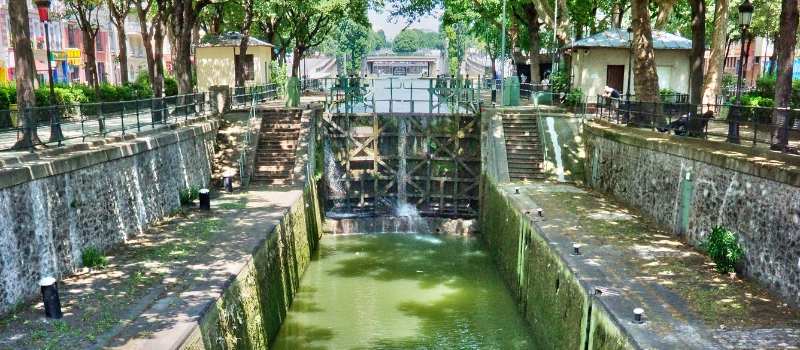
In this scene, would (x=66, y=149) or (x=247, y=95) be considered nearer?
(x=66, y=149)

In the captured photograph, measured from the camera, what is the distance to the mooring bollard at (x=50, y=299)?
9766 mm

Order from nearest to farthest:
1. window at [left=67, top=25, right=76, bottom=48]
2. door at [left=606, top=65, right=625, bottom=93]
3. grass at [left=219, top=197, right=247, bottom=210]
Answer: grass at [left=219, top=197, right=247, bottom=210] → door at [left=606, top=65, right=625, bottom=93] → window at [left=67, top=25, right=76, bottom=48]

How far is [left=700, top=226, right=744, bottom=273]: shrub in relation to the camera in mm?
11984

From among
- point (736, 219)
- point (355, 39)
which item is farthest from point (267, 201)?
point (355, 39)

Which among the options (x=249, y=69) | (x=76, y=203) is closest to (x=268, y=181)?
(x=76, y=203)

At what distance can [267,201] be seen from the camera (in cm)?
1859

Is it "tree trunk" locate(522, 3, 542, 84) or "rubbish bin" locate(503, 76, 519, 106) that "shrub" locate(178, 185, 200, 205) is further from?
"tree trunk" locate(522, 3, 542, 84)

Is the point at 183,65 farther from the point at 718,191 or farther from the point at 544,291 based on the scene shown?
the point at 718,191

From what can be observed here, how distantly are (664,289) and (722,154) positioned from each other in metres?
3.44

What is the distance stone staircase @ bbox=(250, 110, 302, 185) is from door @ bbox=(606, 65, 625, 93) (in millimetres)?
12240

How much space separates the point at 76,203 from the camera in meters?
12.6

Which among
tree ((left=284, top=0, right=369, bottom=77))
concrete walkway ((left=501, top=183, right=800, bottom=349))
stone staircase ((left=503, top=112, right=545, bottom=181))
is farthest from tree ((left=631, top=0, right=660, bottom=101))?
tree ((left=284, top=0, right=369, bottom=77))

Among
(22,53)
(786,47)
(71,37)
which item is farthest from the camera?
(71,37)

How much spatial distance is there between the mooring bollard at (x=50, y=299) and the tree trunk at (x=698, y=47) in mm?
18521
